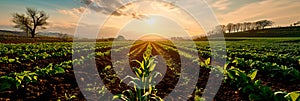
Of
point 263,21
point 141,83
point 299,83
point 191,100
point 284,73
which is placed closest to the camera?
point 141,83

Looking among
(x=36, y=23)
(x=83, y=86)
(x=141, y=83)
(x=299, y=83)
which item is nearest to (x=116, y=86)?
(x=83, y=86)

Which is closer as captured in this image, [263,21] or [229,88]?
[229,88]

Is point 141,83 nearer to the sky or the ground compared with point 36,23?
nearer to the ground

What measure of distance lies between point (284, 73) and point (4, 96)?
8.52 m

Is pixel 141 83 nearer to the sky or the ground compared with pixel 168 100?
nearer to the sky

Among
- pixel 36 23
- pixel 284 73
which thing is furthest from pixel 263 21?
pixel 284 73

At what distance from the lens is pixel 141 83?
4.91m

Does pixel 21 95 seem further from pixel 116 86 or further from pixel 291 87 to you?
pixel 291 87

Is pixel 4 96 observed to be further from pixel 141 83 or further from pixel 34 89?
pixel 141 83

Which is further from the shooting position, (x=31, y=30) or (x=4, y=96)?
(x=31, y=30)

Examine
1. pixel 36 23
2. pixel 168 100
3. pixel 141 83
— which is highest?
pixel 36 23

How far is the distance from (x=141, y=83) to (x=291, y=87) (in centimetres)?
506

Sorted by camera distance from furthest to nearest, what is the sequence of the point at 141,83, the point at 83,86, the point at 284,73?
the point at 284,73 < the point at 83,86 < the point at 141,83

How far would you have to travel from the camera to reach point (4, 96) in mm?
5375
